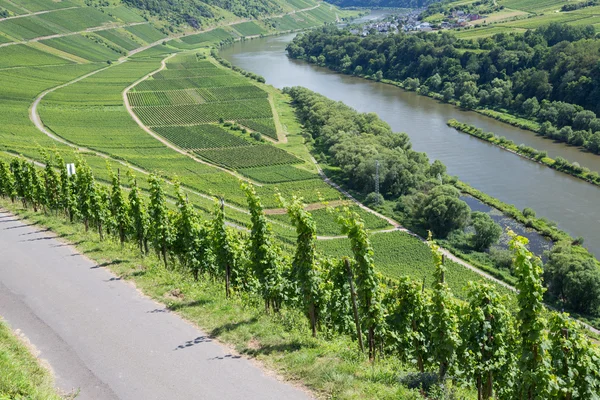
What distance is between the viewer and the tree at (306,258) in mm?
17500

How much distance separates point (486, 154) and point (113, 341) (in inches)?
2835

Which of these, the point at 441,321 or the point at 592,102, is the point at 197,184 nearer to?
the point at 441,321

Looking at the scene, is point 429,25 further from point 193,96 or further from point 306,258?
point 306,258

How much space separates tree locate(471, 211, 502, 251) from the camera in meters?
50.9

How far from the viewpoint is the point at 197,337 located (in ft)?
53.2

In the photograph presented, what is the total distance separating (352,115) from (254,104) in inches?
986

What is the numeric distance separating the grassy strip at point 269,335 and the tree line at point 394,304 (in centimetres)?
70

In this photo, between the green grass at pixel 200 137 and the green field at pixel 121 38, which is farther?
the green field at pixel 121 38

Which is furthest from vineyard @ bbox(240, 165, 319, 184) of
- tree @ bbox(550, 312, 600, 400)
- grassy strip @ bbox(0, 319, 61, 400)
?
tree @ bbox(550, 312, 600, 400)

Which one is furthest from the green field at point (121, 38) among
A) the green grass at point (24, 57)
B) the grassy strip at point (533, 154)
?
the grassy strip at point (533, 154)

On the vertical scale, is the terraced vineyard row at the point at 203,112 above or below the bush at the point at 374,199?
above

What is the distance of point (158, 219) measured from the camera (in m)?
25.2

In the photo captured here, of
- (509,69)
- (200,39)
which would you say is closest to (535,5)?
(509,69)

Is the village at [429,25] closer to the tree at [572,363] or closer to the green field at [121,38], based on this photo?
the green field at [121,38]
